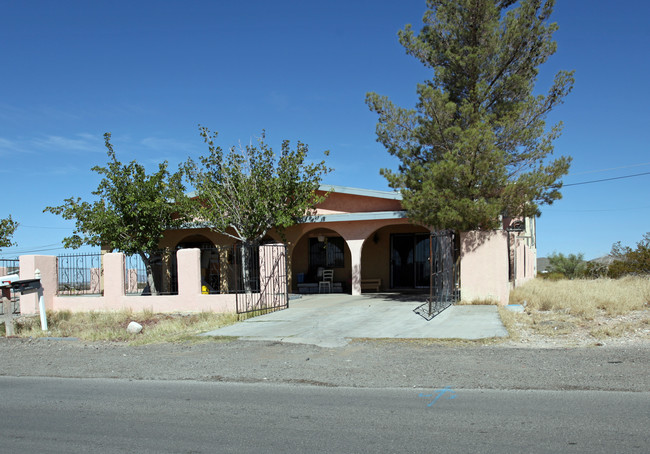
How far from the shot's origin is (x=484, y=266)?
15.5 m

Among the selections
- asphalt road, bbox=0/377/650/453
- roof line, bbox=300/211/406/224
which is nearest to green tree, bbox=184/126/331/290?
roof line, bbox=300/211/406/224

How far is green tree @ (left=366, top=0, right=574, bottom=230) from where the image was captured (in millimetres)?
14961

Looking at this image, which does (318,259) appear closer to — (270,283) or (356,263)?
(356,263)

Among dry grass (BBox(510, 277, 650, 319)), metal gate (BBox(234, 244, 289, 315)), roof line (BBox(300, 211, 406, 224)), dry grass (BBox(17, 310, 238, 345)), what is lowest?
dry grass (BBox(17, 310, 238, 345))

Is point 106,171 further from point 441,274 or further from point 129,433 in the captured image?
point 129,433

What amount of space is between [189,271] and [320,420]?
40.0ft

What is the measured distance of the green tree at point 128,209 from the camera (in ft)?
66.3

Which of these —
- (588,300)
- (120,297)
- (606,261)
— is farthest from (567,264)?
(120,297)

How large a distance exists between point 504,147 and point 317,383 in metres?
10.7

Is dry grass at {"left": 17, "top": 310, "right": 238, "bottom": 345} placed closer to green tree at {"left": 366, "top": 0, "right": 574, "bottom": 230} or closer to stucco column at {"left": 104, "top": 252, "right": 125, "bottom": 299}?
stucco column at {"left": 104, "top": 252, "right": 125, "bottom": 299}

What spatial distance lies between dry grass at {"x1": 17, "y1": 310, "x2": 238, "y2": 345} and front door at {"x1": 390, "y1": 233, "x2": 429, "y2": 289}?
9.65 meters

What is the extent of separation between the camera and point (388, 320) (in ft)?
43.9

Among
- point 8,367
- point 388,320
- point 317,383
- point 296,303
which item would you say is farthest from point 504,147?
point 8,367

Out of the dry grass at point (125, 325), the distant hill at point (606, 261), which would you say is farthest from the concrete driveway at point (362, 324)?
the distant hill at point (606, 261)
